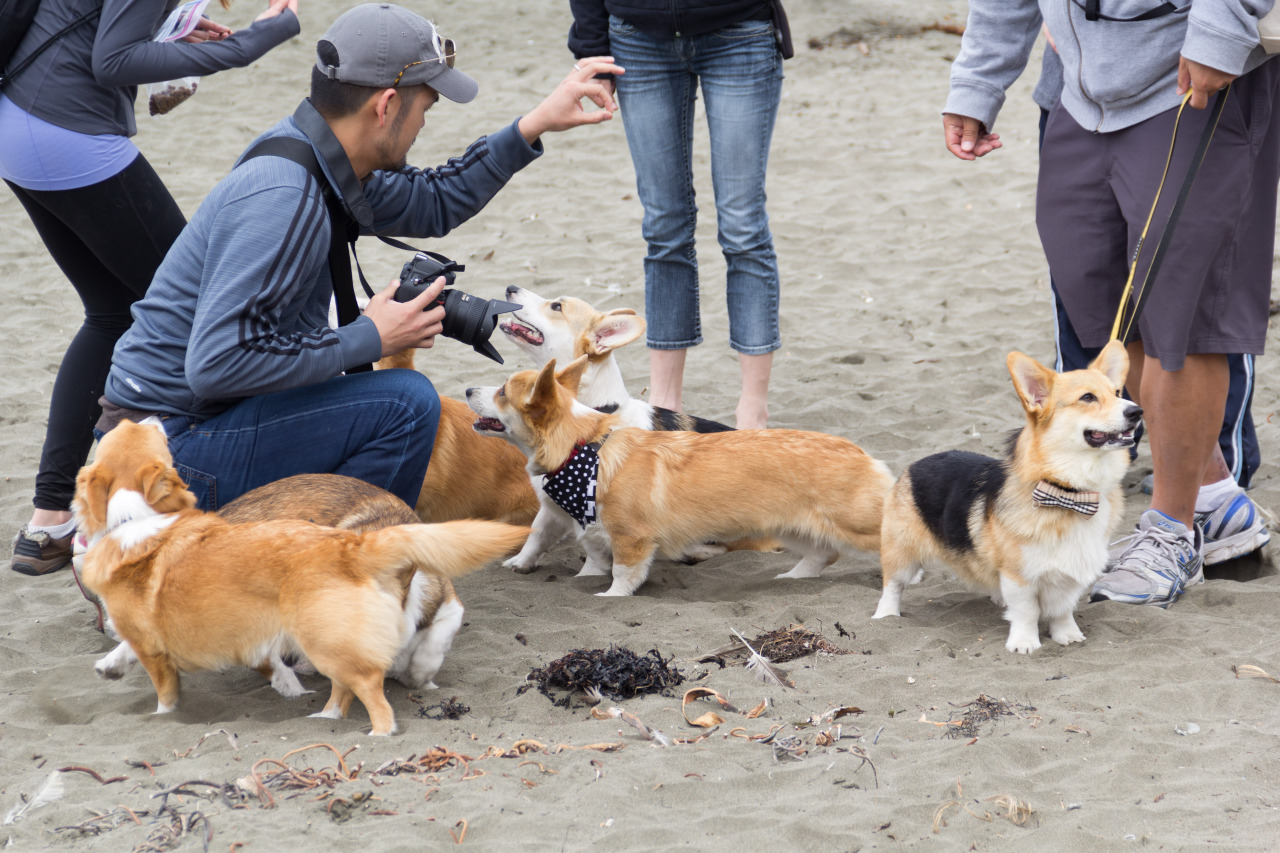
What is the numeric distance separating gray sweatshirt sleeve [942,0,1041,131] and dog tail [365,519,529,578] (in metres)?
2.53

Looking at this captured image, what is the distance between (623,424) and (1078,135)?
1.97 meters

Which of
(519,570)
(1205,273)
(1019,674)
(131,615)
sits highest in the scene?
(1205,273)

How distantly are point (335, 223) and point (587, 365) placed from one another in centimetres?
142

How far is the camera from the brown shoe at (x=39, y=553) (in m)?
4.28

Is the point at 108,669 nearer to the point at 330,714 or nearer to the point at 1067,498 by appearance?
the point at 330,714

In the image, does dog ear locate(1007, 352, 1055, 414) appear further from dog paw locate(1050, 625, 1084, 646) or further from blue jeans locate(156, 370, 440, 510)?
blue jeans locate(156, 370, 440, 510)

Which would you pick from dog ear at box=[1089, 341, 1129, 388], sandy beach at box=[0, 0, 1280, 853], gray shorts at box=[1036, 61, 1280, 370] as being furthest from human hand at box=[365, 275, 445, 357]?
gray shorts at box=[1036, 61, 1280, 370]

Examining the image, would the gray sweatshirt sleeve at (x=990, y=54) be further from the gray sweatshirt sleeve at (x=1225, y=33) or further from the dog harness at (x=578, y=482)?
the dog harness at (x=578, y=482)

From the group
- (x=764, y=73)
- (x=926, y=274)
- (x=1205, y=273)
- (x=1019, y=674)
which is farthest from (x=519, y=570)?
(x=926, y=274)

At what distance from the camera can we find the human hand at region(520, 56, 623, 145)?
13.5ft

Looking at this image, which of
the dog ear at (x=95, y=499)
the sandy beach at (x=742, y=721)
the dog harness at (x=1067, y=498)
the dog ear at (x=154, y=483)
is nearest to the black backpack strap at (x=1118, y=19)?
the dog harness at (x=1067, y=498)

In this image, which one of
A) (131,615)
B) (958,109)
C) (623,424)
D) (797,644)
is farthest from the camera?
(623,424)

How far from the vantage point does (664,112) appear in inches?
196

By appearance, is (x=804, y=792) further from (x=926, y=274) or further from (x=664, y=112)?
(x=926, y=274)
